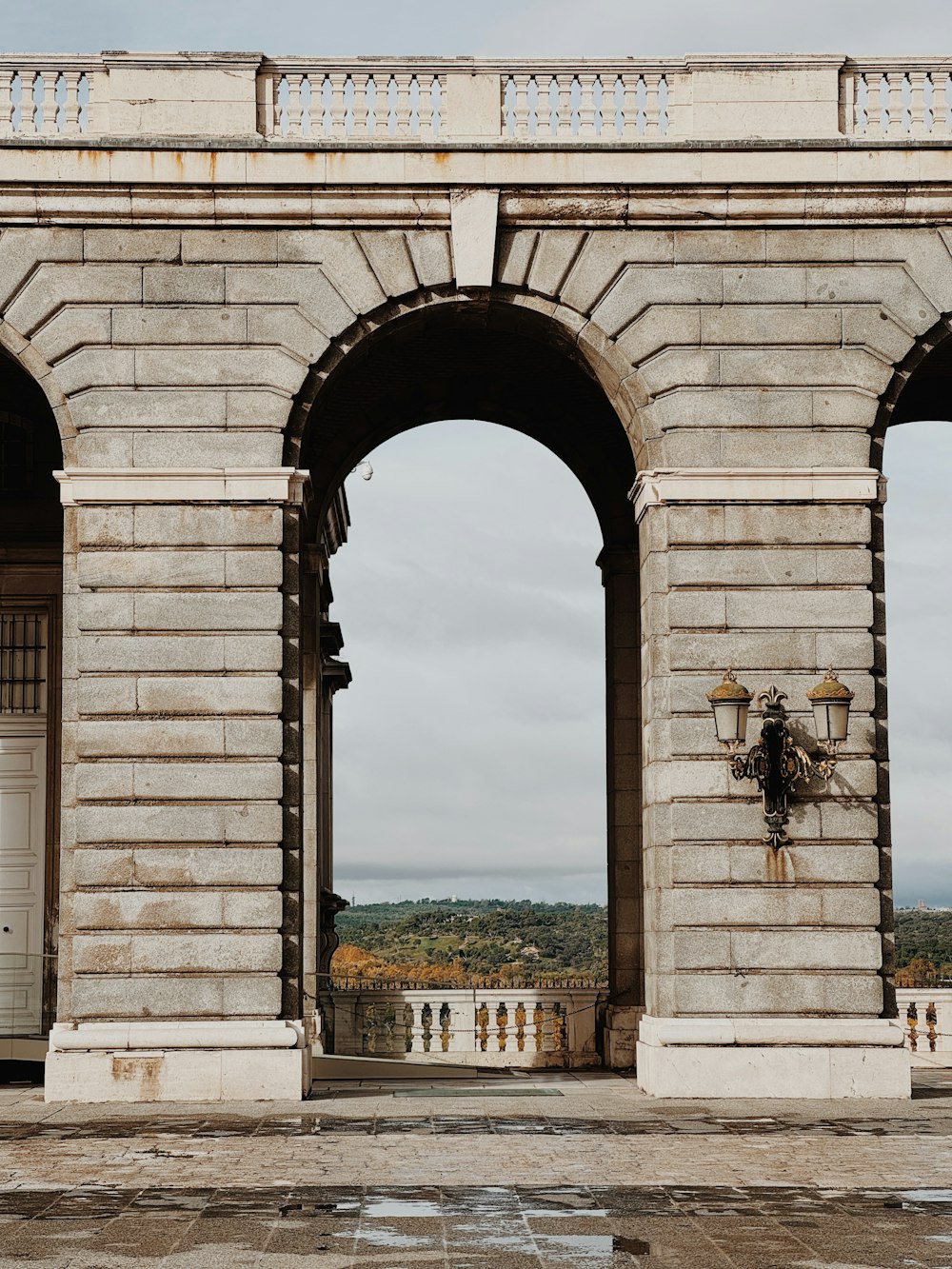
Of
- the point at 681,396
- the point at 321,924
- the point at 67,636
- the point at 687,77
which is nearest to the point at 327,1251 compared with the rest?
the point at 67,636

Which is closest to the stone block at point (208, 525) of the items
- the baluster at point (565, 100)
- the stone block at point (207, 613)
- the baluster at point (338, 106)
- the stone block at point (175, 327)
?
the stone block at point (207, 613)

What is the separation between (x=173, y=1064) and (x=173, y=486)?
20.0 ft

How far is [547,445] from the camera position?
26.0m

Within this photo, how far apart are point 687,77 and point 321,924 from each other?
13773mm

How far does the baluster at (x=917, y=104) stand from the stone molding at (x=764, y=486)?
13.2ft

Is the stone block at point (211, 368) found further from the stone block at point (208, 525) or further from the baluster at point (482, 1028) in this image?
the baluster at point (482, 1028)

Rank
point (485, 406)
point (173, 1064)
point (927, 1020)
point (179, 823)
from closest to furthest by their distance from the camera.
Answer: point (173, 1064) → point (179, 823) → point (485, 406) → point (927, 1020)

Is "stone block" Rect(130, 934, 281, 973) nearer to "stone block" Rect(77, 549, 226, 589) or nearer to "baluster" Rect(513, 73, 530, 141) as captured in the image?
"stone block" Rect(77, 549, 226, 589)

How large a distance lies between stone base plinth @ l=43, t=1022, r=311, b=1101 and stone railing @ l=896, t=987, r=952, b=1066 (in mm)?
10666

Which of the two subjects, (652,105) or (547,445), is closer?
(652,105)

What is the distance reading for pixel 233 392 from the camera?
19.7 metres

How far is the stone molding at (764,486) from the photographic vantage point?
774 inches

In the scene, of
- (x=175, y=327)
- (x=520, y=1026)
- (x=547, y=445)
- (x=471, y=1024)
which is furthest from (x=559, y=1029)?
(x=175, y=327)

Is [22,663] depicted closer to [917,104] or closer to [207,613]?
[207,613]
